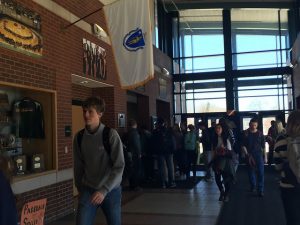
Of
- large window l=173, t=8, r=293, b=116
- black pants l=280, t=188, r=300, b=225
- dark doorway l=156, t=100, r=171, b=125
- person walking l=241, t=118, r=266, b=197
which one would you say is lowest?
black pants l=280, t=188, r=300, b=225

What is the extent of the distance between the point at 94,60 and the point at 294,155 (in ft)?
A: 20.6

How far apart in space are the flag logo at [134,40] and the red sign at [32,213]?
15.2 feet

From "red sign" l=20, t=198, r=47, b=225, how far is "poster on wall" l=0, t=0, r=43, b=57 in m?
3.20

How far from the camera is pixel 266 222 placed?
7688 mm

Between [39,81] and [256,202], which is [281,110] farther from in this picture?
[39,81]

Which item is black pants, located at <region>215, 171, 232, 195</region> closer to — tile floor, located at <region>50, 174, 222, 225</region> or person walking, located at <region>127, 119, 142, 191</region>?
tile floor, located at <region>50, 174, 222, 225</region>

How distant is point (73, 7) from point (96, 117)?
211 inches

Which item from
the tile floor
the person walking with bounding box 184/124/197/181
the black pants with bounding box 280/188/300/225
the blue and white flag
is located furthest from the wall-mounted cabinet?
the person walking with bounding box 184/124/197/181

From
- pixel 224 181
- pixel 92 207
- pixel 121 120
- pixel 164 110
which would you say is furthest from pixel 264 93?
pixel 92 207

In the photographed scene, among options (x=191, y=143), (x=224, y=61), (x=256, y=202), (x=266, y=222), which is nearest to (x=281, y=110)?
(x=224, y=61)

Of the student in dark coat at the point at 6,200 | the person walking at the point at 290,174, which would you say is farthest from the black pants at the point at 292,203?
the student in dark coat at the point at 6,200

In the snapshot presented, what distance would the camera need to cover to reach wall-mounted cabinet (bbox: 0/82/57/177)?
7.25 m

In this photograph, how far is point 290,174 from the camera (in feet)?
15.7

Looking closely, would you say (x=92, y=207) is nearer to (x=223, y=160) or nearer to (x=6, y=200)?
(x=6, y=200)
